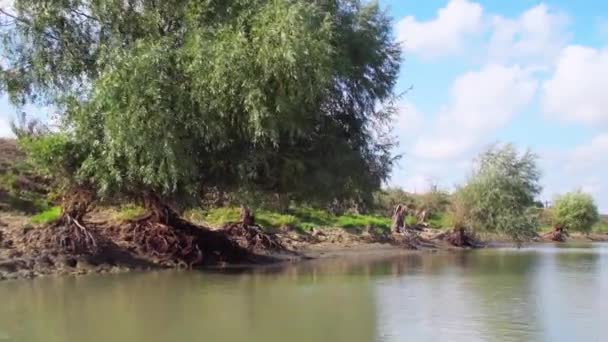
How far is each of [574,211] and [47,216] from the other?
157 ft

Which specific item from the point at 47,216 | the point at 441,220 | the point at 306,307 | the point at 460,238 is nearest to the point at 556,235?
the point at 441,220

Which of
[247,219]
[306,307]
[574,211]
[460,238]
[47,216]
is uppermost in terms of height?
[574,211]

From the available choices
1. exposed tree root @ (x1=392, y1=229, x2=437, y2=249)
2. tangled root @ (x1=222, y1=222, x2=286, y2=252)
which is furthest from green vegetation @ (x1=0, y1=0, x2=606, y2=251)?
exposed tree root @ (x1=392, y1=229, x2=437, y2=249)

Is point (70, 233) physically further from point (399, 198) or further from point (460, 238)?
point (399, 198)

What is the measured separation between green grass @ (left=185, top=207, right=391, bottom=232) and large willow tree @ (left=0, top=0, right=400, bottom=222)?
691cm

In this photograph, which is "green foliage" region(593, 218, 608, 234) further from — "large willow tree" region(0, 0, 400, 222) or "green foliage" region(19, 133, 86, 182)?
"green foliage" region(19, 133, 86, 182)

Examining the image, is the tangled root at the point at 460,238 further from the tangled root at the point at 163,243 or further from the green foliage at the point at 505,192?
the tangled root at the point at 163,243

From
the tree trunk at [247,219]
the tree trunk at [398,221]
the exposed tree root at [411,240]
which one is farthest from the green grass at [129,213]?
the tree trunk at [398,221]

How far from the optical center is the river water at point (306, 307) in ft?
37.8

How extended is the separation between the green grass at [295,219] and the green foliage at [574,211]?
958 inches

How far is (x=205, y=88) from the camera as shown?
741 inches

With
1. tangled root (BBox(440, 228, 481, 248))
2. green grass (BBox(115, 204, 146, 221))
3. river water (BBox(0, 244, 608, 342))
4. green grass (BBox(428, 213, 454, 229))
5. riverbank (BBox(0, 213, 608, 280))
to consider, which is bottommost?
river water (BBox(0, 244, 608, 342))

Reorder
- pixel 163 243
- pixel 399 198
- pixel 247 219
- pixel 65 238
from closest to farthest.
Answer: pixel 65 238 → pixel 163 243 → pixel 247 219 → pixel 399 198

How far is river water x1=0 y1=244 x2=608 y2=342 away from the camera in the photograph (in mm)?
11523
